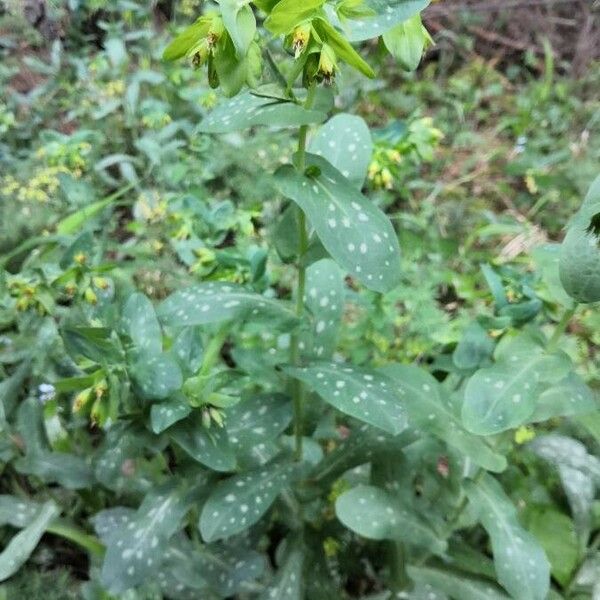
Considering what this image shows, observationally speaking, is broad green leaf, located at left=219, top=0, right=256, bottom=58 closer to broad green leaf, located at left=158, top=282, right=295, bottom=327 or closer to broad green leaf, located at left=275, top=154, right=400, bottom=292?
broad green leaf, located at left=275, top=154, right=400, bottom=292

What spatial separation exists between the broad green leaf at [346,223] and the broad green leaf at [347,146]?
0.18 m

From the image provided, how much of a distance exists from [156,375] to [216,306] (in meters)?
0.13

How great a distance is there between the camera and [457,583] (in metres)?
1.24

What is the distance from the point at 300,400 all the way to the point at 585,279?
20.8 inches

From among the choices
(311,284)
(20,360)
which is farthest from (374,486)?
(20,360)

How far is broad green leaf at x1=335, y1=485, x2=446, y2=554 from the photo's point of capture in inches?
44.4

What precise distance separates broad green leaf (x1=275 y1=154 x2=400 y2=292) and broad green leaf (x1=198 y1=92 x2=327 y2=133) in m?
0.08

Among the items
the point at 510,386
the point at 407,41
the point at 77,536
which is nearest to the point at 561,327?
the point at 510,386

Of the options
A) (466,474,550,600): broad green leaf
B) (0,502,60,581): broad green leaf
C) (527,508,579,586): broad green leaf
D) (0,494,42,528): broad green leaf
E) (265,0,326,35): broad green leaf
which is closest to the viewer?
(265,0,326,35): broad green leaf

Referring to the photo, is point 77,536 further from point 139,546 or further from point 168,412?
point 168,412

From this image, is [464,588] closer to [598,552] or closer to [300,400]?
[598,552]

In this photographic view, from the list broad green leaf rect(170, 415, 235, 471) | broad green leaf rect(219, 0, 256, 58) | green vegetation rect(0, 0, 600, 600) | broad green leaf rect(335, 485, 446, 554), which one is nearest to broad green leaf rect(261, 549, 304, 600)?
green vegetation rect(0, 0, 600, 600)

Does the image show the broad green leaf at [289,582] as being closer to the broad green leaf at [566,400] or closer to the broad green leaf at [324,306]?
the broad green leaf at [324,306]

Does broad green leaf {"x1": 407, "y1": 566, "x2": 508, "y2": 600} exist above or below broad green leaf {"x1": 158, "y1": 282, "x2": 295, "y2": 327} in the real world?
below
